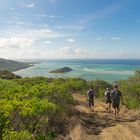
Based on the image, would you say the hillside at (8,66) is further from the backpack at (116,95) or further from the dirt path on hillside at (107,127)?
the backpack at (116,95)

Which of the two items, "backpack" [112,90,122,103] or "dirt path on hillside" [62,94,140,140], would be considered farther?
"backpack" [112,90,122,103]

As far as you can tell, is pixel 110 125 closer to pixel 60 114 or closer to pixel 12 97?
pixel 60 114

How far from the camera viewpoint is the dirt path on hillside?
1141 centimetres

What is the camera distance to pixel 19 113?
1058cm

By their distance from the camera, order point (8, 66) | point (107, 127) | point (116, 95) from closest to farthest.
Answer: point (107, 127)
point (116, 95)
point (8, 66)

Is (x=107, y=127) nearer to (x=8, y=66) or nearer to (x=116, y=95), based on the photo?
(x=116, y=95)

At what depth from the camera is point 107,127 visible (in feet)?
42.8

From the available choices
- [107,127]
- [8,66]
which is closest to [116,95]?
[107,127]

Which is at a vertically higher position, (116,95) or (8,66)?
(116,95)

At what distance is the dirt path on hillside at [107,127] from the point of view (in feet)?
37.4

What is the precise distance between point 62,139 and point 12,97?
15.8 ft

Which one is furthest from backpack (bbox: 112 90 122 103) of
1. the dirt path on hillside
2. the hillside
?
the hillside

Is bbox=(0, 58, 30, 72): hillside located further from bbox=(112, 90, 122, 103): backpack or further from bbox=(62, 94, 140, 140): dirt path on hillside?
bbox=(112, 90, 122, 103): backpack

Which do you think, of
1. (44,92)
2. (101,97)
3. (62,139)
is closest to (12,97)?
(44,92)
